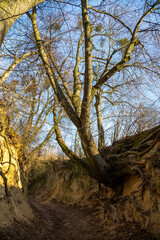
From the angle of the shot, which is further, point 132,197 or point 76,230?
point 76,230

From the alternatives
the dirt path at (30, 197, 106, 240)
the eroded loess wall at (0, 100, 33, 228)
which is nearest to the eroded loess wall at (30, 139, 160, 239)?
the dirt path at (30, 197, 106, 240)

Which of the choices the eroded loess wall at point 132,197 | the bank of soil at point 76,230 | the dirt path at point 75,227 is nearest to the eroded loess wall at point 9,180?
the bank of soil at point 76,230

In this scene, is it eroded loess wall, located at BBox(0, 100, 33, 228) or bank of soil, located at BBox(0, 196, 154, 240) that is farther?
eroded loess wall, located at BBox(0, 100, 33, 228)

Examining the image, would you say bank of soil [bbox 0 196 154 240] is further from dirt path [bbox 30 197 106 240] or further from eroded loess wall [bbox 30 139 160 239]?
eroded loess wall [bbox 30 139 160 239]

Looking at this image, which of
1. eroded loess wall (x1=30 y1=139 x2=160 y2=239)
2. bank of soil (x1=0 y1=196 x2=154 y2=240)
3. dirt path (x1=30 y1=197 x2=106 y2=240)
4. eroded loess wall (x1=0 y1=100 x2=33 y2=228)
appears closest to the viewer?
bank of soil (x1=0 y1=196 x2=154 y2=240)

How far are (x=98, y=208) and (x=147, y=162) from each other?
330 cm

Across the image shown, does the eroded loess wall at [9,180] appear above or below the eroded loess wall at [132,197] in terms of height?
above

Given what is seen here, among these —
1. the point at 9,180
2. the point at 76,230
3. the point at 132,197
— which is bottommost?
the point at 76,230

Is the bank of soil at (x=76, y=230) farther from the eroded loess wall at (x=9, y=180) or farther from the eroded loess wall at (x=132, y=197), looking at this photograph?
the eroded loess wall at (x=9, y=180)

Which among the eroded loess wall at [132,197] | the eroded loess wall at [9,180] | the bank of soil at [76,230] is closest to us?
the bank of soil at [76,230]

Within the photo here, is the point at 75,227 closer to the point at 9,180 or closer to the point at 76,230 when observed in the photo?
the point at 76,230

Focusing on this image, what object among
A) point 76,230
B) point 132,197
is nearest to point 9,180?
point 76,230

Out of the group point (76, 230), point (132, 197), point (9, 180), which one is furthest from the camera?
point (76, 230)

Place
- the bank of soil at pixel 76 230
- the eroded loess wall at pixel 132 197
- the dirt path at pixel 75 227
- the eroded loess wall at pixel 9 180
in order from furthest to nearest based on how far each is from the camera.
Answer: the dirt path at pixel 75 227, the eroded loess wall at pixel 9 180, the eroded loess wall at pixel 132 197, the bank of soil at pixel 76 230
